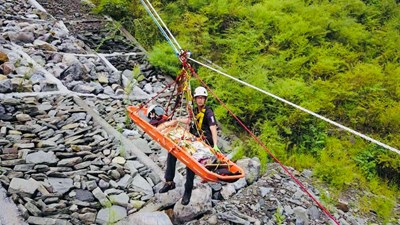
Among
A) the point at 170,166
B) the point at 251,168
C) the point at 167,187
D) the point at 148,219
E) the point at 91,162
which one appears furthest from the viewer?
the point at 251,168

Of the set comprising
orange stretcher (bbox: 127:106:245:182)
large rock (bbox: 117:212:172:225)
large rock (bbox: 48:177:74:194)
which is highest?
orange stretcher (bbox: 127:106:245:182)

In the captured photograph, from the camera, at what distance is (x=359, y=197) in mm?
7379

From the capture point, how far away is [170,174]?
5.60m

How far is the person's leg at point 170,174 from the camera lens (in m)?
5.47

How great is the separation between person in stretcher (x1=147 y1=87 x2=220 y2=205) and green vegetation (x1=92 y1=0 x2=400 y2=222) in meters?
2.43

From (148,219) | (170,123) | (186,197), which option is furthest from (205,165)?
(148,219)

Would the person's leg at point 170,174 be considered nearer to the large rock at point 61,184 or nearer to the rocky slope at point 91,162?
the rocky slope at point 91,162

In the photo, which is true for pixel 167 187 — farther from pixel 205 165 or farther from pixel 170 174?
pixel 205 165

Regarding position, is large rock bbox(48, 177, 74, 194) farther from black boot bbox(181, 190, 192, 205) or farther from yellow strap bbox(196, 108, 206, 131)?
yellow strap bbox(196, 108, 206, 131)

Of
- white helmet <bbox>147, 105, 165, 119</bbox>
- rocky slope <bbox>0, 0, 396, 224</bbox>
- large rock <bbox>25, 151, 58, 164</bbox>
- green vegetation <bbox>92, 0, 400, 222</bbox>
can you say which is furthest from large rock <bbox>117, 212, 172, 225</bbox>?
green vegetation <bbox>92, 0, 400, 222</bbox>

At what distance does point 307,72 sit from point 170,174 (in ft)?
19.8

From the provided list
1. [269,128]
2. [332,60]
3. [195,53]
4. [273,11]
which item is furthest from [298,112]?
[273,11]

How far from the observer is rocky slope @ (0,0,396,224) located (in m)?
5.36

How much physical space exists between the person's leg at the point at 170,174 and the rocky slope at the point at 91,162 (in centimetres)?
23
